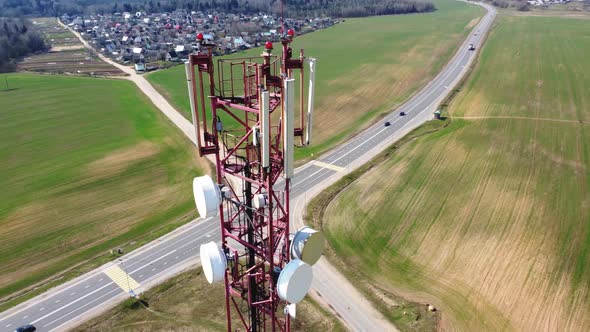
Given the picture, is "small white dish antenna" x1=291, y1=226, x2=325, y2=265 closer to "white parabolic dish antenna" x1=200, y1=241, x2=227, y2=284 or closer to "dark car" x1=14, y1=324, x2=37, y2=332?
"white parabolic dish antenna" x1=200, y1=241, x2=227, y2=284

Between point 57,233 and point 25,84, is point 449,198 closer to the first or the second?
point 57,233

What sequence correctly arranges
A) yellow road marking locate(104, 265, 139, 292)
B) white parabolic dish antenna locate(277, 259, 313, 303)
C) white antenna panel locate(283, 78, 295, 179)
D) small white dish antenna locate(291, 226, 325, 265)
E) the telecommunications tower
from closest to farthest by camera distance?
white antenna panel locate(283, 78, 295, 179) < the telecommunications tower < white parabolic dish antenna locate(277, 259, 313, 303) < small white dish antenna locate(291, 226, 325, 265) < yellow road marking locate(104, 265, 139, 292)

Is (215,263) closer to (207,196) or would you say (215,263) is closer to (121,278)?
(207,196)

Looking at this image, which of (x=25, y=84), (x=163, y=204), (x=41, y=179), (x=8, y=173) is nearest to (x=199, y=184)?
(x=163, y=204)

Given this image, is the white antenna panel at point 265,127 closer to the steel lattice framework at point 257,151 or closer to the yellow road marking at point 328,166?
the steel lattice framework at point 257,151

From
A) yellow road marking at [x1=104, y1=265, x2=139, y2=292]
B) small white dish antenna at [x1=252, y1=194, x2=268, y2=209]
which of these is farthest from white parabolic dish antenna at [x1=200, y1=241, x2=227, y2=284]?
yellow road marking at [x1=104, y1=265, x2=139, y2=292]

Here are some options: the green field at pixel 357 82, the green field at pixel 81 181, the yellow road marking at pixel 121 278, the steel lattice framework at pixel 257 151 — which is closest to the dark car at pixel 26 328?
the green field at pixel 81 181

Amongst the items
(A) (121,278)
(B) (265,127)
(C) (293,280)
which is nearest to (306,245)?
(C) (293,280)
